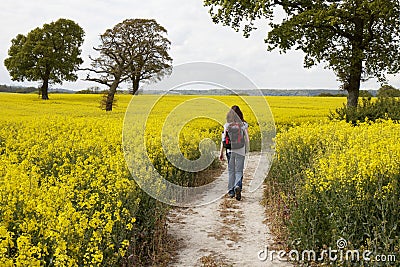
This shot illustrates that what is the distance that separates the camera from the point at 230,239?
7484 millimetres

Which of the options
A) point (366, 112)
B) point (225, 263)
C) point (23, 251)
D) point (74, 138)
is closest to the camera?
point (23, 251)

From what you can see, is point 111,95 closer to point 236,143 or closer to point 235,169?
point 235,169

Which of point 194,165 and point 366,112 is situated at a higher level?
point 366,112

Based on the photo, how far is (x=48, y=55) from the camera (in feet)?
149

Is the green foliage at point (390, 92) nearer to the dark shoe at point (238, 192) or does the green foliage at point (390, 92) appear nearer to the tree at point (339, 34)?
the tree at point (339, 34)

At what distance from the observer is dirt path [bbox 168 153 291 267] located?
663 cm

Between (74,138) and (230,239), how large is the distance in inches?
208

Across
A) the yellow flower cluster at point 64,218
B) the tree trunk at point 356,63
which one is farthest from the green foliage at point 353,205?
the tree trunk at point 356,63

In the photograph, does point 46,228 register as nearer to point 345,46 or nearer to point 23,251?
point 23,251

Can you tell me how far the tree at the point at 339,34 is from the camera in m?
21.3

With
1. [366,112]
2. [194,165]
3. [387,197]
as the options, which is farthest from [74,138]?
[366,112]

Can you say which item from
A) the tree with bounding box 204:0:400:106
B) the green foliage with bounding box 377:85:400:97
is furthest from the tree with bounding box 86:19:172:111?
the green foliage with bounding box 377:85:400:97

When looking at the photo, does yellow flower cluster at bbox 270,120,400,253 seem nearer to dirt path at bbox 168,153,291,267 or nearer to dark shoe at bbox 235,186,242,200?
dirt path at bbox 168,153,291,267

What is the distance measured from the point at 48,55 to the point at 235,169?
128 feet
